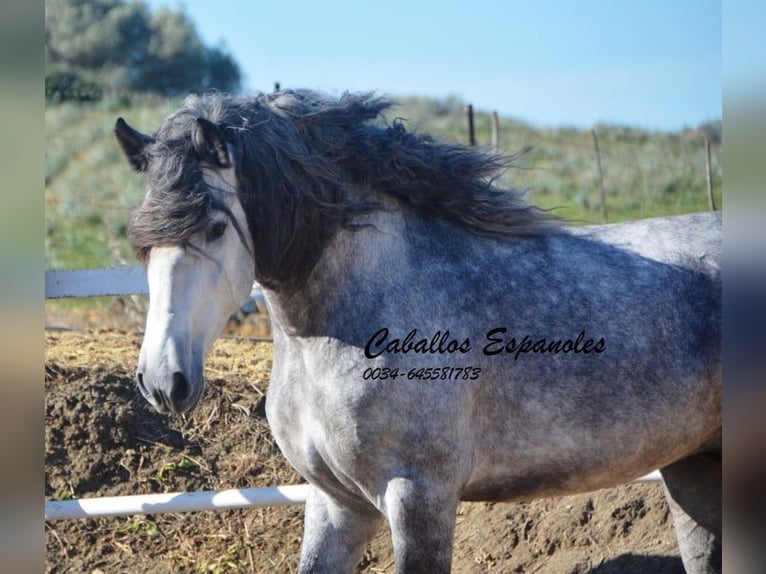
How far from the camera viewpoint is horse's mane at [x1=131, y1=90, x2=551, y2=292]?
2734 mm

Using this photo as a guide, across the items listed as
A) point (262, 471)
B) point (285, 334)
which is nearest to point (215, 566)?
point (262, 471)

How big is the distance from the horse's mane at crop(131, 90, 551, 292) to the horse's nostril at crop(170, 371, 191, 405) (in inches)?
16.5

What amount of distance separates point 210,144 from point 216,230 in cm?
27

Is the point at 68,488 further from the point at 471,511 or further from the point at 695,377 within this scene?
the point at 695,377

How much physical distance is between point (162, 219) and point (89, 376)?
9.67ft

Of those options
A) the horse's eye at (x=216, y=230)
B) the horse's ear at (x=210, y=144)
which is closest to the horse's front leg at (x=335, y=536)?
the horse's eye at (x=216, y=230)

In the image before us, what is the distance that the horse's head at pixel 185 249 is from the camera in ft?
8.41

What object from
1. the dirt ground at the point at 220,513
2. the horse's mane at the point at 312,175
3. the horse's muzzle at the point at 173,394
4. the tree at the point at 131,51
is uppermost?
the tree at the point at 131,51

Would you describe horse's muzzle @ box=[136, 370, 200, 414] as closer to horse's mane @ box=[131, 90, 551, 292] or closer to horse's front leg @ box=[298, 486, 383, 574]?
horse's mane @ box=[131, 90, 551, 292]

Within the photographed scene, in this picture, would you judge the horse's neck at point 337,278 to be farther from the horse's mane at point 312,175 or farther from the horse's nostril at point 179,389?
the horse's nostril at point 179,389

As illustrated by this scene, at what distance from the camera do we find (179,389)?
101 inches

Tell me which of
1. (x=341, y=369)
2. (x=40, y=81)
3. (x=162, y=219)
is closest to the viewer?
(x=40, y=81)

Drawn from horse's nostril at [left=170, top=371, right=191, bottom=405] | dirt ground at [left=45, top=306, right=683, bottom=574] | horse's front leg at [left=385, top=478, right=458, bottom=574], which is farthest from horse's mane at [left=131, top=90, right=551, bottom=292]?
dirt ground at [left=45, top=306, right=683, bottom=574]

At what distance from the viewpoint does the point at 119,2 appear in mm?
30031
